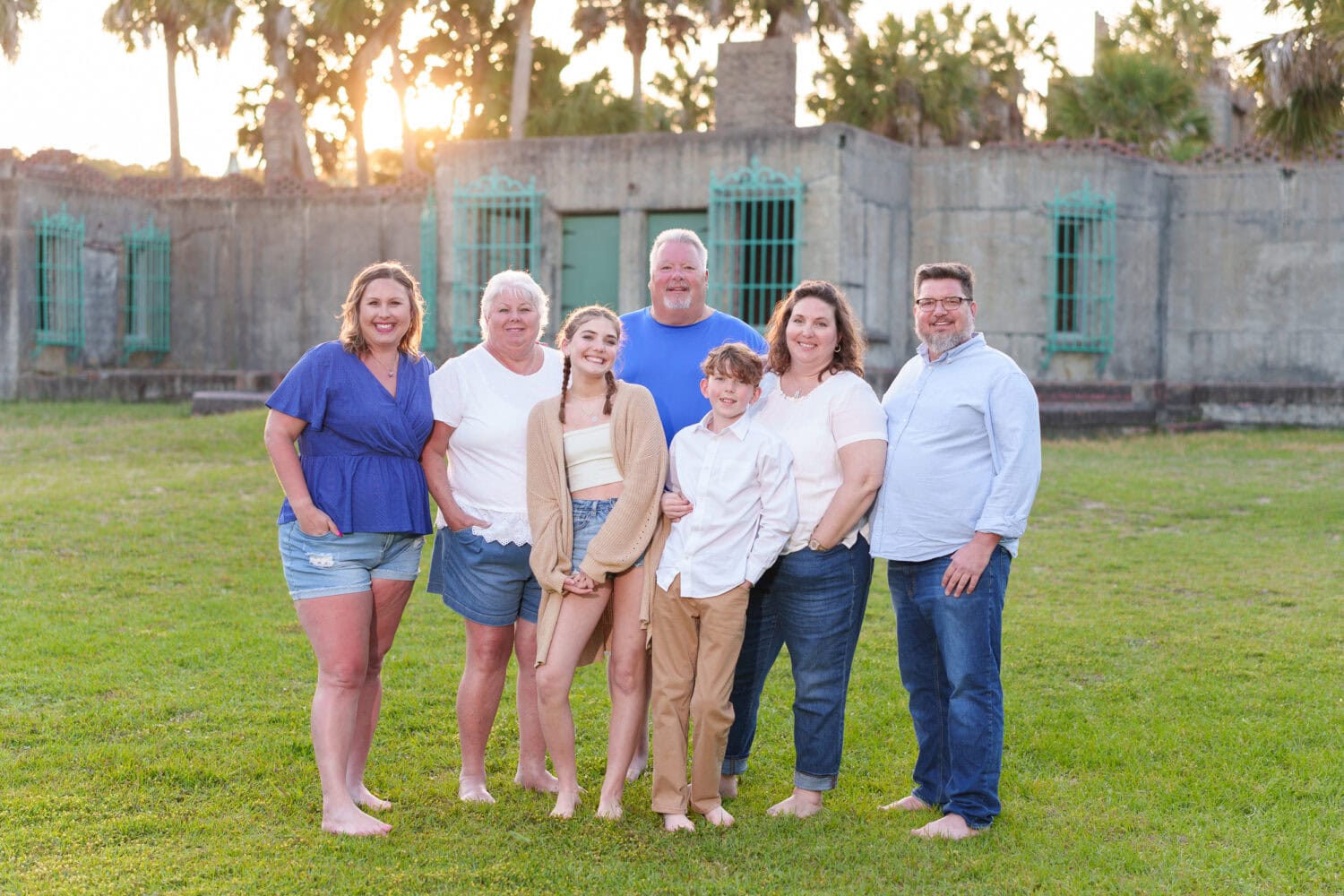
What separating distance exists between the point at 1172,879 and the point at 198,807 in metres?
3.13

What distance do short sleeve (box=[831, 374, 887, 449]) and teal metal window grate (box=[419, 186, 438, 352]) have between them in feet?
41.6

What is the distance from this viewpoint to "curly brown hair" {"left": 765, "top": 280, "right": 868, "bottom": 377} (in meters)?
4.75

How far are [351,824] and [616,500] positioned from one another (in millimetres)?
1342

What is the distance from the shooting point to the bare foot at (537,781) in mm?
5145

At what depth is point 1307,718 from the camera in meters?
5.86

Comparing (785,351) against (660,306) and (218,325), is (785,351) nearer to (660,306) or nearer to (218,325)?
(660,306)

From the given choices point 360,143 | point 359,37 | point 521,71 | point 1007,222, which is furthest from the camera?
point 360,143

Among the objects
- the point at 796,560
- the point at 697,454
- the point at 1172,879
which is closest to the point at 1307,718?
the point at 1172,879

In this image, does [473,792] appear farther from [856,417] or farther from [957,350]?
[957,350]

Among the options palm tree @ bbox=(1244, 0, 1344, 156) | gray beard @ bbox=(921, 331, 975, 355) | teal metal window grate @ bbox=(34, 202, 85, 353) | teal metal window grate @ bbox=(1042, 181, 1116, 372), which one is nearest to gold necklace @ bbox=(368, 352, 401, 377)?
A: gray beard @ bbox=(921, 331, 975, 355)

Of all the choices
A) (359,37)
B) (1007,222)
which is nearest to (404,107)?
(359,37)

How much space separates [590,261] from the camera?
54.0 feet

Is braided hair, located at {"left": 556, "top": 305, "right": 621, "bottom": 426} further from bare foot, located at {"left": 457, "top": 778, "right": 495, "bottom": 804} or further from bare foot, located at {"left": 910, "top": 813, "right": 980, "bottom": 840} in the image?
bare foot, located at {"left": 910, "top": 813, "right": 980, "bottom": 840}

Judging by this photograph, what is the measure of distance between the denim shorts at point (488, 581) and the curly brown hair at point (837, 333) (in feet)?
3.46
